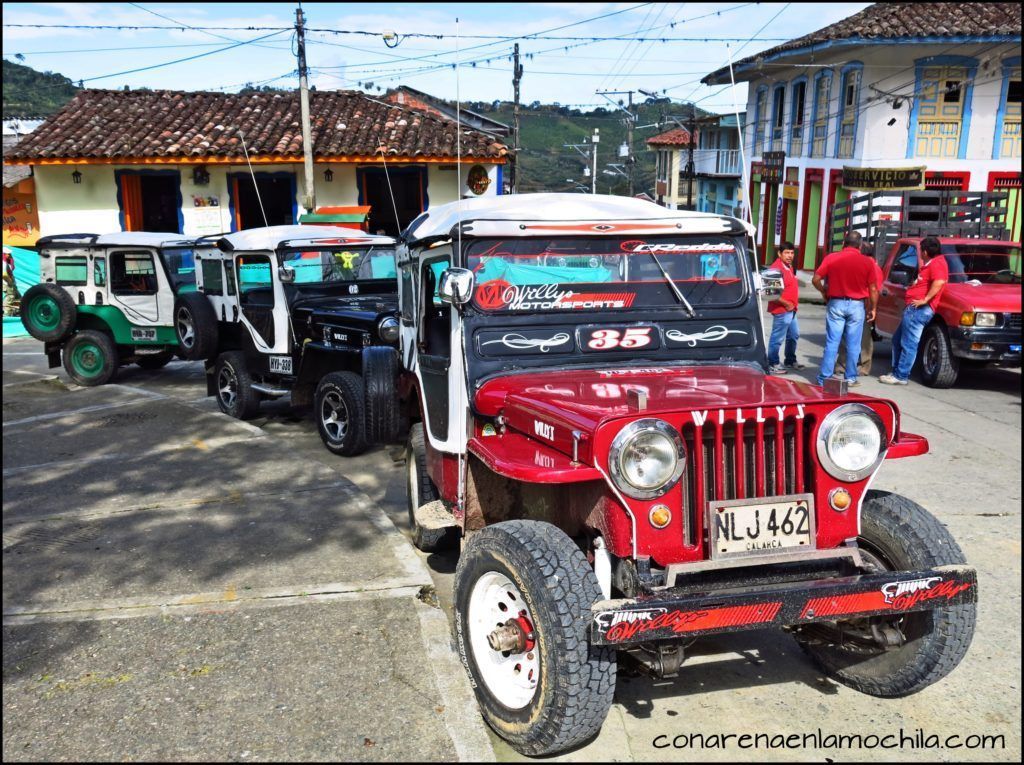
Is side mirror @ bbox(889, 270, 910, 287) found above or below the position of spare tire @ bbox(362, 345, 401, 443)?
above

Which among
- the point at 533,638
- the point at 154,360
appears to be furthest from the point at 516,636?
the point at 154,360

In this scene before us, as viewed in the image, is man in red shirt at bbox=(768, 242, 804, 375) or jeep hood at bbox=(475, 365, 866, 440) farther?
man in red shirt at bbox=(768, 242, 804, 375)

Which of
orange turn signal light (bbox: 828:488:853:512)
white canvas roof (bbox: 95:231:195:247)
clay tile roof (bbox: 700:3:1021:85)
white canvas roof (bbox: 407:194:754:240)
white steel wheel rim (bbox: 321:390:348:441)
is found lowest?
white steel wheel rim (bbox: 321:390:348:441)

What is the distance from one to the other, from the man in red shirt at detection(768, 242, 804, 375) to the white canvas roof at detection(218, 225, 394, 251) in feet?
15.7

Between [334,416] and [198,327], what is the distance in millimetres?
2638

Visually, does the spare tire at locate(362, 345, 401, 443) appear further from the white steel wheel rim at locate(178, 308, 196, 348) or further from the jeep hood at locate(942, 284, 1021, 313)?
the jeep hood at locate(942, 284, 1021, 313)

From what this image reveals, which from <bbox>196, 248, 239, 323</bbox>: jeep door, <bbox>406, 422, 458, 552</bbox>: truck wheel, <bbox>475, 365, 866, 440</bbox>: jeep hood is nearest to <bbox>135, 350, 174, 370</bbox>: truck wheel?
<bbox>196, 248, 239, 323</bbox>: jeep door

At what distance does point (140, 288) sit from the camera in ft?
40.1

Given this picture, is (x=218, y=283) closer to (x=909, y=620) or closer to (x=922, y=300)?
(x=922, y=300)

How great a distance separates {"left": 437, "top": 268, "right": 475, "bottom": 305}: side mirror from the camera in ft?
14.9

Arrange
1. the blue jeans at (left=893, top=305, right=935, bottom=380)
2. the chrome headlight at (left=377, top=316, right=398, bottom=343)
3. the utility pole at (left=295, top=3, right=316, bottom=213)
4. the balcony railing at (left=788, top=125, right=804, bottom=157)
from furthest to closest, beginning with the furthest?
the balcony railing at (left=788, top=125, right=804, bottom=157)
the utility pole at (left=295, top=3, right=316, bottom=213)
the blue jeans at (left=893, top=305, right=935, bottom=380)
the chrome headlight at (left=377, top=316, right=398, bottom=343)

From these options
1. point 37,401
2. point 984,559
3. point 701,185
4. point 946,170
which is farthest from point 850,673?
point 701,185

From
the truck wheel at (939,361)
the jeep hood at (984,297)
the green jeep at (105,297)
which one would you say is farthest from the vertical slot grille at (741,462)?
the green jeep at (105,297)

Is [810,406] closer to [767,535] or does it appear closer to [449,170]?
[767,535]
